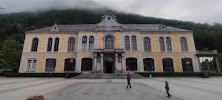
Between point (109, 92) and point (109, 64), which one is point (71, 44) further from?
point (109, 92)

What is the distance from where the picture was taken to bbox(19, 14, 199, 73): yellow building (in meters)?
26.7

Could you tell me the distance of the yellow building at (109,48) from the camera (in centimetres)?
2667

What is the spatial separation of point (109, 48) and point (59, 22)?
168 ft

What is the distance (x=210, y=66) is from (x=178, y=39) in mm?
10201

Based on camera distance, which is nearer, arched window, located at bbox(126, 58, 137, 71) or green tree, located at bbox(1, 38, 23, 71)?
arched window, located at bbox(126, 58, 137, 71)

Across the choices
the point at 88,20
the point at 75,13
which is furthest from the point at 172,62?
the point at 75,13

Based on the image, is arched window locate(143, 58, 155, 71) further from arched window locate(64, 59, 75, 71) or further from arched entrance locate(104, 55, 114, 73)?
arched window locate(64, 59, 75, 71)

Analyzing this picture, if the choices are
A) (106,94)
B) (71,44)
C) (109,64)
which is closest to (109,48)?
(109,64)

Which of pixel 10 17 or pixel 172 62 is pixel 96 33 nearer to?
pixel 172 62

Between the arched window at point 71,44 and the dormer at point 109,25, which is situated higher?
the dormer at point 109,25

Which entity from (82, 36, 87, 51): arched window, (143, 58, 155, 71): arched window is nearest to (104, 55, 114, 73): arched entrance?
(82, 36, 87, 51): arched window

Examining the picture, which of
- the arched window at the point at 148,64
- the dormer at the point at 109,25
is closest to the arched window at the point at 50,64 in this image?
the dormer at the point at 109,25

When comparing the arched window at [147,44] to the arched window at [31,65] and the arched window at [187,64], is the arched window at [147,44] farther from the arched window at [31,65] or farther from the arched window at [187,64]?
the arched window at [31,65]

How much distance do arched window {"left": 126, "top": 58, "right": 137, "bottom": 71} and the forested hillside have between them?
32.0m
